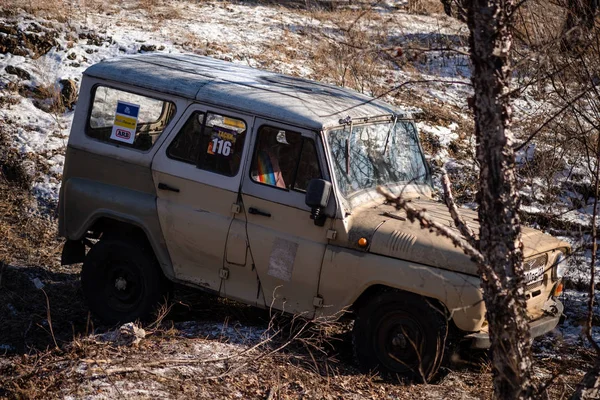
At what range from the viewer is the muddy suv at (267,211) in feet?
17.1

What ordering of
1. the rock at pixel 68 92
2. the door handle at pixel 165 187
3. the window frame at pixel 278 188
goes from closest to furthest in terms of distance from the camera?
the window frame at pixel 278 188 → the door handle at pixel 165 187 → the rock at pixel 68 92

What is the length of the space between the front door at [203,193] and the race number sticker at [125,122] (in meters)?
0.33

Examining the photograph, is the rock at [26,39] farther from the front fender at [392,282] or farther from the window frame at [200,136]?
the front fender at [392,282]

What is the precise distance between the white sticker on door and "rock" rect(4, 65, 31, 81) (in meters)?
6.03

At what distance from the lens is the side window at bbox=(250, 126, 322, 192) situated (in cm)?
541

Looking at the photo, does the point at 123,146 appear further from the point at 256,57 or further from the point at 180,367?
the point at 256,57

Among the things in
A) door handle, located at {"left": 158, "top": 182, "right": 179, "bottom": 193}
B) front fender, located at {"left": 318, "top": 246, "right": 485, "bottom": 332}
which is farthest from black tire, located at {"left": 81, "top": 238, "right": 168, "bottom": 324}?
front fender, located at {"left": 318, "top": 246, "right": 485, "bottom": 332}

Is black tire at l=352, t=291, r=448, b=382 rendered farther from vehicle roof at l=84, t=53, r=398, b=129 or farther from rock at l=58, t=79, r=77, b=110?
rock at l=58, t=79, r=77, b=110

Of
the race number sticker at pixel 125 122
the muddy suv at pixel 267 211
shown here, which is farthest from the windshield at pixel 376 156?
the race number sticker at pixel 125 122

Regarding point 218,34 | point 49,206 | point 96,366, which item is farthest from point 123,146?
point 218,34

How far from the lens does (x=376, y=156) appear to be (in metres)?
5.73

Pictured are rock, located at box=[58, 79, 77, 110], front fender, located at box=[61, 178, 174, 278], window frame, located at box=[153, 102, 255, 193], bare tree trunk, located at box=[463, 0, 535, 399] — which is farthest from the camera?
rock, located at box=[58, 79, 77, 110]

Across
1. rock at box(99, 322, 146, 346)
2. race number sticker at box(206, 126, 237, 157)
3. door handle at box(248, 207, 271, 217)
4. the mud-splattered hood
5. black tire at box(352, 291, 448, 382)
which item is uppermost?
race number sticker at box(206, 126, 237, 157)

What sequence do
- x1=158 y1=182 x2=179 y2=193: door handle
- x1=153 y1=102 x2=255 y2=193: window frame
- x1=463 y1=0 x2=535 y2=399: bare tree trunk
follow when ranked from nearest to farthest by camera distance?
1. x1=463 y1=0 x2=535 y2=399: bare tree trunk
2. x1=153 y1=102 x2=255 y2=193: window frame
3. x1=158 y1=182 x2=179 y2=193: door handle
